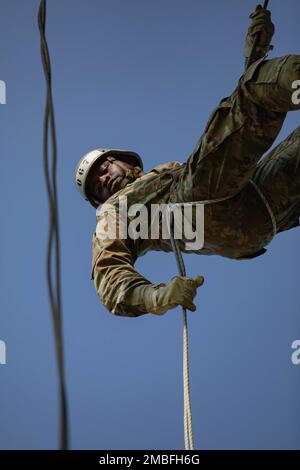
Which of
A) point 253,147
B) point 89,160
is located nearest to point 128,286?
point 253,147

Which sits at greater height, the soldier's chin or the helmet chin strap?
the helmet chin strap

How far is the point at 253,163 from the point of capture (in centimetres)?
371

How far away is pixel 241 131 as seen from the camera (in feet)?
11.7

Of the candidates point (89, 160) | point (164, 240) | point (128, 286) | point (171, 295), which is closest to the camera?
point (171, 295)

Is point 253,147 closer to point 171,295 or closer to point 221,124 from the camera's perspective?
point 221,124

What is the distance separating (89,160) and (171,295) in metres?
2.05

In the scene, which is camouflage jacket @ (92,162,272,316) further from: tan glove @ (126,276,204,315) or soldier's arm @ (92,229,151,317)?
tan glove @ (126,276,204,315)

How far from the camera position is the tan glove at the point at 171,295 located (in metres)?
3.30

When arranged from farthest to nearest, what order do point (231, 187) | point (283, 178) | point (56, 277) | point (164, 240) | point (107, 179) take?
point (107, 179)
point (164, 240)
point (283, 178)
point (231, 187)
point (56, 277)

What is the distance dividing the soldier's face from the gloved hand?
148 centimetres

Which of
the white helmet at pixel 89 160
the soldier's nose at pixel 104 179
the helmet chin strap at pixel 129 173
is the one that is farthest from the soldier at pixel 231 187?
the white helmet at pixel 89 160

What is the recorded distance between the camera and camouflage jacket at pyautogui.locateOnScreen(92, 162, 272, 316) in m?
3.80

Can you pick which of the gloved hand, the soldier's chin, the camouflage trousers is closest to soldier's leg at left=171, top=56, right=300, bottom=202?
the camouflage trousers

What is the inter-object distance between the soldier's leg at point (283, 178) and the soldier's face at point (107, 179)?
3.65ft
